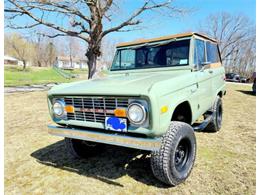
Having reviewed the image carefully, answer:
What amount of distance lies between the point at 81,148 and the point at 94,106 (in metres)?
1.37

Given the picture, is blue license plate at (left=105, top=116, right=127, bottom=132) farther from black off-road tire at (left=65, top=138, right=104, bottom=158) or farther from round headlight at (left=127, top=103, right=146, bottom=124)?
black off-road tire at (left=65, top=138, right=104, bottom=158)

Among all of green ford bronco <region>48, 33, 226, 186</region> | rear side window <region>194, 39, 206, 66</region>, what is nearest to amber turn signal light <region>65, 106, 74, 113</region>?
green ford bronco <region>48, 33, 226, 186</region>

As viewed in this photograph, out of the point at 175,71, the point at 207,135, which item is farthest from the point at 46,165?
A: the point at 207,135

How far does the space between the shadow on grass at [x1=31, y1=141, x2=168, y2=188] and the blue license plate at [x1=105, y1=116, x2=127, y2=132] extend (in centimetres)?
88

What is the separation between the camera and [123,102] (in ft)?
8.20

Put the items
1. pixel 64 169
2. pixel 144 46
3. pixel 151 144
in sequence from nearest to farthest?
pixel 151 144, pixel 64 169, pixel 144 46

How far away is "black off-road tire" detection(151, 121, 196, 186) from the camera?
2.55 m

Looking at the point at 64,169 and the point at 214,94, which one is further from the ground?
the point at 214,94

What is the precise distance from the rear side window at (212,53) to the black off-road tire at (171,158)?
225 cm

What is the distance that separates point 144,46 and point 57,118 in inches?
82.5

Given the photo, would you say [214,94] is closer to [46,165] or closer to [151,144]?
[151,144]

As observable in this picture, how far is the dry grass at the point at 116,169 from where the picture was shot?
2816 millimetres

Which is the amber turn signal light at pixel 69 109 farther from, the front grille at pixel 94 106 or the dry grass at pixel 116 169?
the dry grass at pixel 116 169

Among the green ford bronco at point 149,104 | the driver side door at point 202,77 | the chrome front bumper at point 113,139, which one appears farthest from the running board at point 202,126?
the chrome front bumper at point 113,139
